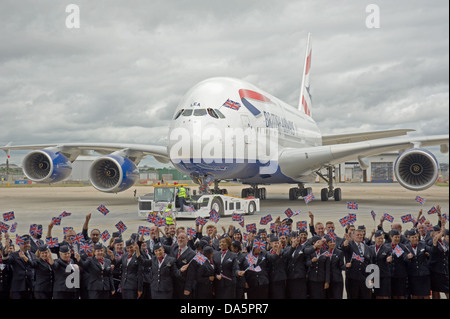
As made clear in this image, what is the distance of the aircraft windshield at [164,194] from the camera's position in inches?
680

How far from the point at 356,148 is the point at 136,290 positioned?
17039mm

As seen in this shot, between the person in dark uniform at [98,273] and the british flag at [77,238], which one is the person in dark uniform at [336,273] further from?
the british flag at [77,238]

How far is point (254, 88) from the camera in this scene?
22047mm

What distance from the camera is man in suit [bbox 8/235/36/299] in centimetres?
677

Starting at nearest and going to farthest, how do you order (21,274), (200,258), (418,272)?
1. (200,258)
2. (21,274)
3. (418,272)

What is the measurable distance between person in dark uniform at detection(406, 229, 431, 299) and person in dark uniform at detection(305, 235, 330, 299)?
3.96 feet

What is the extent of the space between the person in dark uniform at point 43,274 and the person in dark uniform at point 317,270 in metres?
3.51

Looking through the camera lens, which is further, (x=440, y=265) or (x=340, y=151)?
(x=340, y=151)

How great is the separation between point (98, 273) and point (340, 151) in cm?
1743

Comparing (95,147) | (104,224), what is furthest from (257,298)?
(95,147)

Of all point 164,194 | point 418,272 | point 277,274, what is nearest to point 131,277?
point 277,274

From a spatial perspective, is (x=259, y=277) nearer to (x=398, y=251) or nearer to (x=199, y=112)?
(x=398, y=251)

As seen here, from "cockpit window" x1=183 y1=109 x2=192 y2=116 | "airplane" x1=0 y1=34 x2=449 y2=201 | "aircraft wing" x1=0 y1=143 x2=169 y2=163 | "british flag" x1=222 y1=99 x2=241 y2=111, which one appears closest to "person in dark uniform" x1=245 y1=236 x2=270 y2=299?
"airplane" x1=0 y1=34 x2=449 y2=201

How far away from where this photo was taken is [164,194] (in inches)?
687
